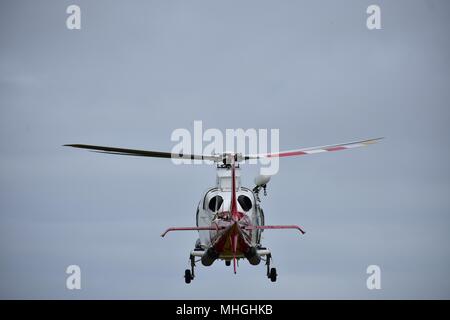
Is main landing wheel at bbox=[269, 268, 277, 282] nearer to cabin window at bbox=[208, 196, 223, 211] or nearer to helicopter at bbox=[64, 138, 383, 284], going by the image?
helicopter at bbox=[64, 138, 383, 284]

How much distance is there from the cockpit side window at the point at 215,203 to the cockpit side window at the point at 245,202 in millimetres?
1175

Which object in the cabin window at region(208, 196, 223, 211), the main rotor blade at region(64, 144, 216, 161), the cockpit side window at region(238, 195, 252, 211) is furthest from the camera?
the cabin window at region(208, 196, 223, 211)

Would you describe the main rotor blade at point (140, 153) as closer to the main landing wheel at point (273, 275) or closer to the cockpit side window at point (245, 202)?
the cockpit side window at point (245, 202)

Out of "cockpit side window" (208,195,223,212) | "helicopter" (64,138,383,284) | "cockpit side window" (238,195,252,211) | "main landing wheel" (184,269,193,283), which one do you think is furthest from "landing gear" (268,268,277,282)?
"cockpit side window" (208,195,223,212)

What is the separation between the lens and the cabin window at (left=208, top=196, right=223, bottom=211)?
64812 millimetres

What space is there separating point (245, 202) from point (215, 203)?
1821 millimetres

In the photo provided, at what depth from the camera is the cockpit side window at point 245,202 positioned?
64.7 meters

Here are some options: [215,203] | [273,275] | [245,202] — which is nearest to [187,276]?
[273,275]

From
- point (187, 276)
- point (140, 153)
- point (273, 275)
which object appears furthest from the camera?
point (187, 276)

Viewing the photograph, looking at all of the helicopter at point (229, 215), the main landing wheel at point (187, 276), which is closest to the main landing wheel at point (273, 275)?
the helicopter at point (229, 215)

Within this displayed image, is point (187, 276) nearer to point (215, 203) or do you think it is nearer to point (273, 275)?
point (273, 275)

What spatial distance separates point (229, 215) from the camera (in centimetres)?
6209

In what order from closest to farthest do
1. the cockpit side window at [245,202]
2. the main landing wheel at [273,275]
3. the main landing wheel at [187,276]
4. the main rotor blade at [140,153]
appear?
the main rotor blade at [140,153] < the cockpit side window at [245,202] < the main landing wheel at [273,275] < the main landing wheel at [187,276]
